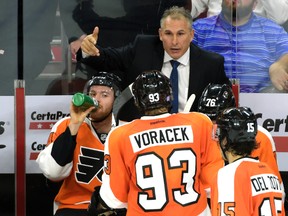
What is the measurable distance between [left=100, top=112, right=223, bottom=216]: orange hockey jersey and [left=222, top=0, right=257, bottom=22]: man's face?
152cm

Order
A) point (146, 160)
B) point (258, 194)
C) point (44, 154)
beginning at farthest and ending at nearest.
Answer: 1. point (44, 154)
2. point (146, 160)
3. point (258, 194)

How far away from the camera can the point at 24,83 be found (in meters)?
5.07

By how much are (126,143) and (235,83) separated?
1551mm

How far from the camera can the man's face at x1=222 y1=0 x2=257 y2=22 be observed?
5109 millimetres

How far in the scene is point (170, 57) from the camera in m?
4.79

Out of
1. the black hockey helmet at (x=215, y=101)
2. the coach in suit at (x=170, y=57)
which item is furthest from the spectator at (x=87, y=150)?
the black hockey helmet at (x=215, y=101)

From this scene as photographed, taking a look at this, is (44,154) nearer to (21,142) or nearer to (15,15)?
(21,142)

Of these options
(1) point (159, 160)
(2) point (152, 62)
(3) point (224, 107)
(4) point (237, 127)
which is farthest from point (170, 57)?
(4) point (237, 127)

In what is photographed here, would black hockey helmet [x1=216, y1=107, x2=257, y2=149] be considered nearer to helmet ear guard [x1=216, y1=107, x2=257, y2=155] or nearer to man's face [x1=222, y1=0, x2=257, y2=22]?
helmet ear guard [x1=216, y1=107, x2=257, y2=155]

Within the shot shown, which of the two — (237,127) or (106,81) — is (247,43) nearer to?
(106,81)

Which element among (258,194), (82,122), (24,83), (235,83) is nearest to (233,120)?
(258,194)

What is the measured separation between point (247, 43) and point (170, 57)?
2.00 ft

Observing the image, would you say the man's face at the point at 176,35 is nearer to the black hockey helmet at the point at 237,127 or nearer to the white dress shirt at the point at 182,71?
the white dress shirt at the point at 182,71

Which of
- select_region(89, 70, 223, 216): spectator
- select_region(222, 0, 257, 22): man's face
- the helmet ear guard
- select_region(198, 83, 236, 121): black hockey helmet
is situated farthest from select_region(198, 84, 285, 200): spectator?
select_region(222, 0, 257, 22): man's face
